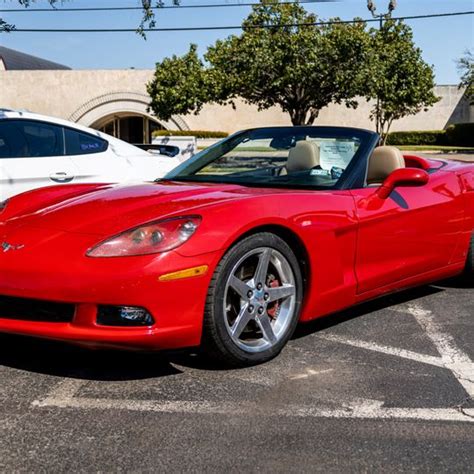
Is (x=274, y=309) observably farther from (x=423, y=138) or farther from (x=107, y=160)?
(x=423, y=138)

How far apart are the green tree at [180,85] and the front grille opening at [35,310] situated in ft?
105

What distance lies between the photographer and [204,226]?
10.9 ft

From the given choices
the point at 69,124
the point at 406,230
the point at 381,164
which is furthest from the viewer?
the point at 69,124

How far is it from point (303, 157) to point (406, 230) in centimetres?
79

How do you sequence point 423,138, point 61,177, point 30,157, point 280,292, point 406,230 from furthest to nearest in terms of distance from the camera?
point 423,138 < point 61,177 < point 30,157 < point 406,230 < point 280,292

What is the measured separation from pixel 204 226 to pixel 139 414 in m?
0.90

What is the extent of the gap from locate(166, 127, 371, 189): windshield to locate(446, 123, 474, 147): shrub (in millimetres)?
45434

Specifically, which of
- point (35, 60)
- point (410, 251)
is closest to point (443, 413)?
point (410, 251)

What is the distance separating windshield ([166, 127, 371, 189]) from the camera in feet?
14.4

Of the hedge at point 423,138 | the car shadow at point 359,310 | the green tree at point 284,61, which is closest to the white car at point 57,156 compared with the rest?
the car shadow at point 359,310

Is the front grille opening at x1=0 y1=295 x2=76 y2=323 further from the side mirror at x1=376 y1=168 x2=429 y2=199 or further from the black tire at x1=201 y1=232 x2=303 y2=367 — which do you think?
the side mirror at x1=376 y1=168 x2=429 y2=199

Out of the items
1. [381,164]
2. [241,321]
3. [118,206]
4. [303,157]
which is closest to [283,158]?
[303,157]

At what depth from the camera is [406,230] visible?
173 inches

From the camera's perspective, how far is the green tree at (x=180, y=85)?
3459 cm
